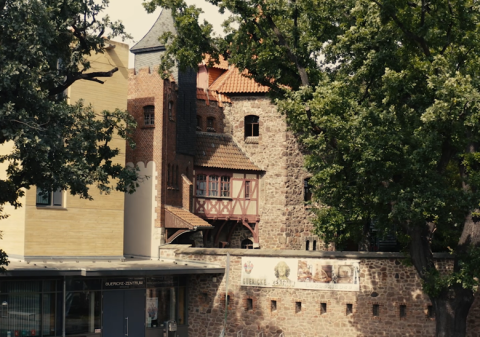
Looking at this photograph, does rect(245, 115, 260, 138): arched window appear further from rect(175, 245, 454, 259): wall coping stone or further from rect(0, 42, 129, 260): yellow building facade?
rect(175, 245, 454, 259): wall coping stone

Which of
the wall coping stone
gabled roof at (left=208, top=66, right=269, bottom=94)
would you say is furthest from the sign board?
gabled roof at (left=208, top=66, right=269, bottom=94)

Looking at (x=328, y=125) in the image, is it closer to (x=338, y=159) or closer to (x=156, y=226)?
(x=338, y=159)

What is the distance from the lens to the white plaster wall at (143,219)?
29812 millimetres

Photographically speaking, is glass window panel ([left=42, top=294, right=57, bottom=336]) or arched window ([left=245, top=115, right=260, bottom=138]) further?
arched window ([left=245, top=115, right=260, bottom=138])

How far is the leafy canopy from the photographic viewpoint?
18.8 meters

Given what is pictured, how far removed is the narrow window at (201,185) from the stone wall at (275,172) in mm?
2453

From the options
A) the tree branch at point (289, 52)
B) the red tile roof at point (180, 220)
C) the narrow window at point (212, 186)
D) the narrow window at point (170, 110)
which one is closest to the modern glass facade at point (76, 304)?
the red tile roof at point (180, 220)

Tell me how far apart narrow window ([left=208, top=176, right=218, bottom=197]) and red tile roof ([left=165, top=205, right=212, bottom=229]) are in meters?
2.39

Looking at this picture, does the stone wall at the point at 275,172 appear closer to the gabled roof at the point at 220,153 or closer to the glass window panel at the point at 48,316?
the gabled roof at the point at 220,153

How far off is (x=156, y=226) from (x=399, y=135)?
1324 cm

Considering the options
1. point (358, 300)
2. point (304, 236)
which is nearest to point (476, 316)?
point (358, 300)

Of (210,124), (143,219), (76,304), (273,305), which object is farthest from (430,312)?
(210,124)

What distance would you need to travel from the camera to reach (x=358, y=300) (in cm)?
2367

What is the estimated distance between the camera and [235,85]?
3419 cm
